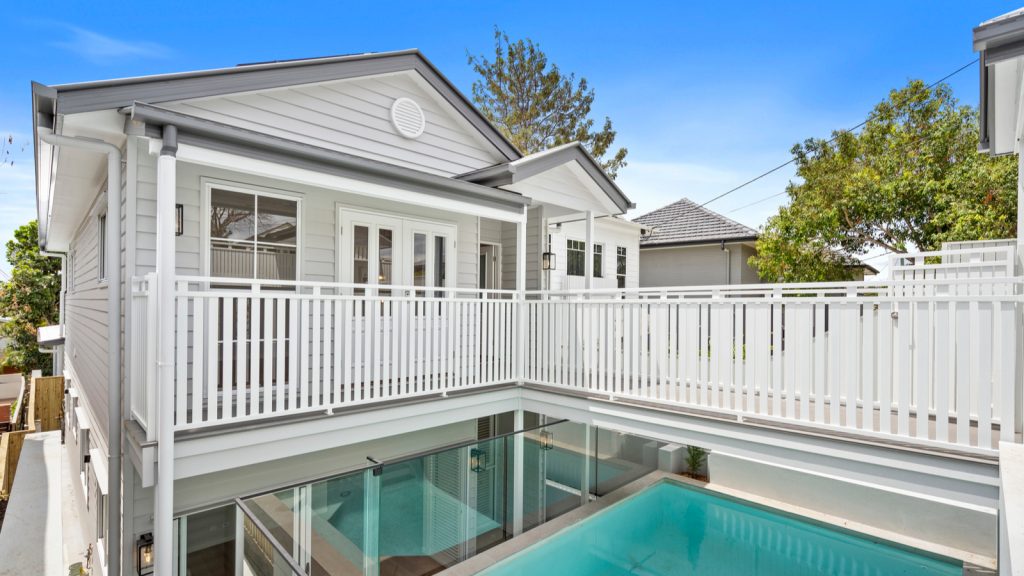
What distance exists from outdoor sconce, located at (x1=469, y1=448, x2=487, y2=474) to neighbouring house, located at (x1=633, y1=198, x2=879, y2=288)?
33.7ft

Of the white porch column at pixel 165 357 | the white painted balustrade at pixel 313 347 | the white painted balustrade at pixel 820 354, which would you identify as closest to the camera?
the white painted balustrade at pixel 820 354

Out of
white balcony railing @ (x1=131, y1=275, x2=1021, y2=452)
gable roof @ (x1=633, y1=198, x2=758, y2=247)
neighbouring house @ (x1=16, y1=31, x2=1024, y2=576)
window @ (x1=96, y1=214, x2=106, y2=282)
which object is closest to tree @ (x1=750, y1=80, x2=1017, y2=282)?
gable roof @ (x1=633, y1=198, x2=758, y2=247)

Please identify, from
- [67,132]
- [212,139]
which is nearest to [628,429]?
[212,139]

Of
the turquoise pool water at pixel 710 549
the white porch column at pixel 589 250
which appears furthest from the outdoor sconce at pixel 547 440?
the white porch column at pixel 589 250

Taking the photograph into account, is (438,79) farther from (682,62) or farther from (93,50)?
(93,50)

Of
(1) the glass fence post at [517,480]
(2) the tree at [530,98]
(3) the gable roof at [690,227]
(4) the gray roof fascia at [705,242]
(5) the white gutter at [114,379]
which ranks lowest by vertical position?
(1) the glass fence post at [517,480]

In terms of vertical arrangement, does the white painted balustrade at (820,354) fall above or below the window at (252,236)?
below

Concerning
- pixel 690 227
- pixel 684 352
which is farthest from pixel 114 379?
pixel 690 227

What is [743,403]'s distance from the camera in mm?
5156

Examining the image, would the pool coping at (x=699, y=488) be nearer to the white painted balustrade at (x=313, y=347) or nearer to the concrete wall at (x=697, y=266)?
the white painted balustrade at (x=313, y=347)

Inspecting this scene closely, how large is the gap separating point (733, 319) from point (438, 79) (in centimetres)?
533

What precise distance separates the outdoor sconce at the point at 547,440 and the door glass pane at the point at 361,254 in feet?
10.5

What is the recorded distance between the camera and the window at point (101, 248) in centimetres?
666

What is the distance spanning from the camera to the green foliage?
9.20 m
